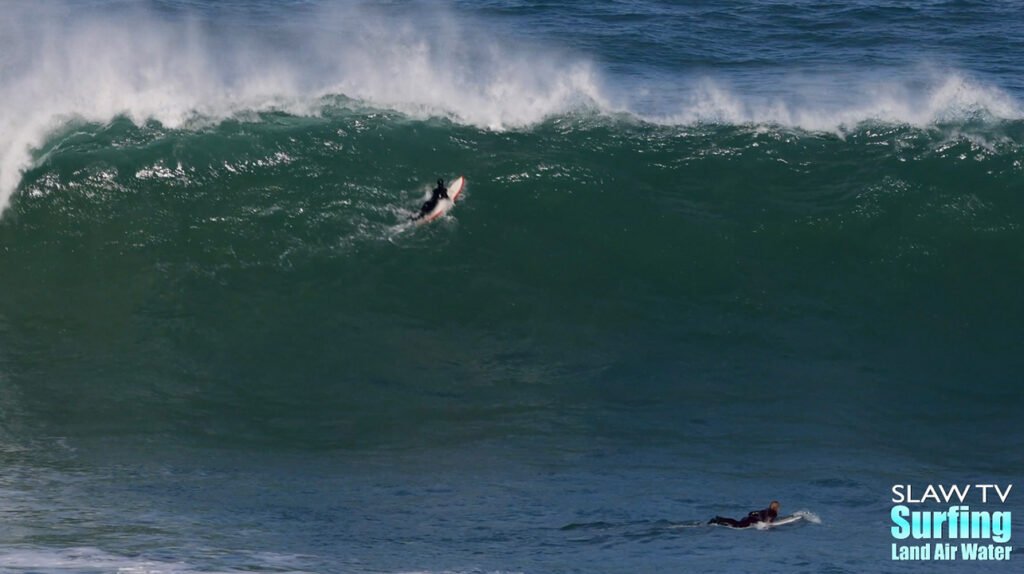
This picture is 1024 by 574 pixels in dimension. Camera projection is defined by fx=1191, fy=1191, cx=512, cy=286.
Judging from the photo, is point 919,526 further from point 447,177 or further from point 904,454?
point 447,177

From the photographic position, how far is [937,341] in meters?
17.1

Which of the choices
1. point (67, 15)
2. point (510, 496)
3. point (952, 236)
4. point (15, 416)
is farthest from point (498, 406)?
point (67, 15)

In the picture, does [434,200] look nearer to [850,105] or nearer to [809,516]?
[809,516]

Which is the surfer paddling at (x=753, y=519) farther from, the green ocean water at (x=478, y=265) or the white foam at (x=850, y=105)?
the white foam at (x=850, y=105)

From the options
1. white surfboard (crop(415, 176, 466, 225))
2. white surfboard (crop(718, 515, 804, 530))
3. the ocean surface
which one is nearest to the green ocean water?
the ocean surface

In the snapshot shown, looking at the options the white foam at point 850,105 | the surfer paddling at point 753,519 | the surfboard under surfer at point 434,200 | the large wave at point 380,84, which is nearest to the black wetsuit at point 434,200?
the surfboard under surfer at point 434,200

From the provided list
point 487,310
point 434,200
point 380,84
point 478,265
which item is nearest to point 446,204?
point 434,200

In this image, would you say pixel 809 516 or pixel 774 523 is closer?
pixel 774 523

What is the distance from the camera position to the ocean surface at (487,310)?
13.0 m

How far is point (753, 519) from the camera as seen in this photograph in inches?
496

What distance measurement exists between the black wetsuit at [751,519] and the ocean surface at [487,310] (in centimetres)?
18

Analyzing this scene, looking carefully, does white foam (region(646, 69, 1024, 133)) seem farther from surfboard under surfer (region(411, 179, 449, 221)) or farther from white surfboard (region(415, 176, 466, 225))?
surfboard under surfer (region(411, 179, 449, 221))

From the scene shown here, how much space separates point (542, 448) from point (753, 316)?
4.43m

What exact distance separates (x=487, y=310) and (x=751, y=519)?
19.8 feet
